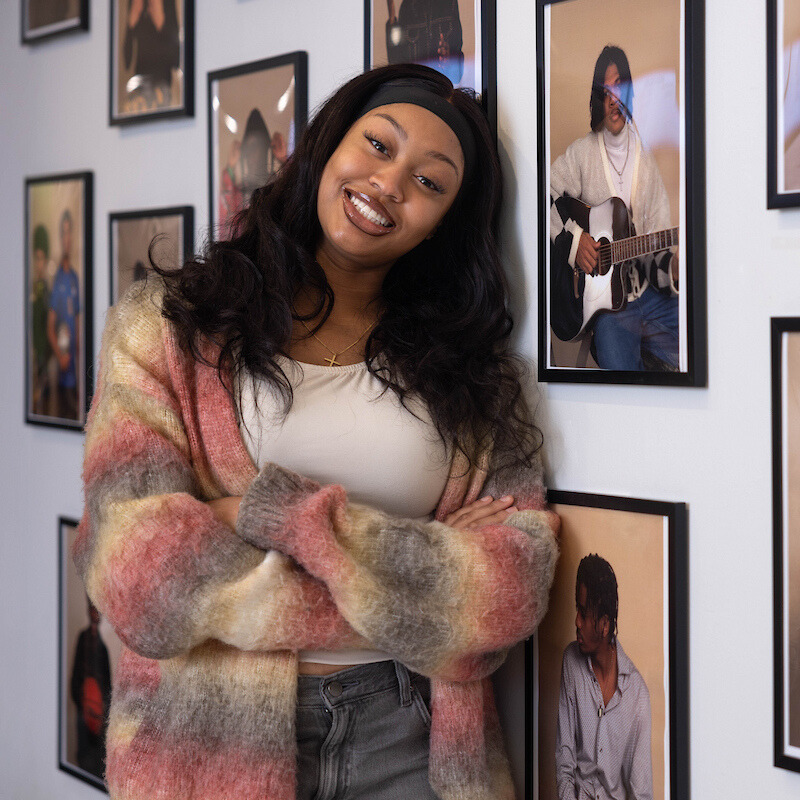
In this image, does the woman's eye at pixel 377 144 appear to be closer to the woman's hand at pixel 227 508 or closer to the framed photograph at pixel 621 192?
the framed photograph at pixel 621 192

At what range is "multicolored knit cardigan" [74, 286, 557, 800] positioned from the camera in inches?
51.6

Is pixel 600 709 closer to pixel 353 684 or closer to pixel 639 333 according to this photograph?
pixel 353 684

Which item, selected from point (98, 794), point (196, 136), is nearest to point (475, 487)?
point (196, 136)

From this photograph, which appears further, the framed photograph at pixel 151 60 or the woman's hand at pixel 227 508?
the framed photograph at pixel 151 60

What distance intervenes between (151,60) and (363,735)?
61.7 inches

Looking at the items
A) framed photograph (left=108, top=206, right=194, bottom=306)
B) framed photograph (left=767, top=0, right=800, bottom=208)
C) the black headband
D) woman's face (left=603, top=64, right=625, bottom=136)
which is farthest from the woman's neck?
framed photograph (left=767, top=0, right=800, bottom=208)

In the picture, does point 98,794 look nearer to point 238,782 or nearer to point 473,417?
point 238,782

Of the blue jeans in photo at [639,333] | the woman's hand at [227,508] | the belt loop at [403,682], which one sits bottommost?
the belt loop at [403,682]

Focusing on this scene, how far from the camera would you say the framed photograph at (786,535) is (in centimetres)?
127

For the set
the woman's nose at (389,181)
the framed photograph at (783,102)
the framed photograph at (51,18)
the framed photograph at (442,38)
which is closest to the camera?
the framed photograph at (783,102)

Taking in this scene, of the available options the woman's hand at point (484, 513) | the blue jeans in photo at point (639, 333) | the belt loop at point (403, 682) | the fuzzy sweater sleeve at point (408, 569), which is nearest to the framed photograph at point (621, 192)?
the blue jeans in photo at point (639, 333)

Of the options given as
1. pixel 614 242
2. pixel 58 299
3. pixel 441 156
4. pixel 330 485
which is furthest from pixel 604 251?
pixel 58 299

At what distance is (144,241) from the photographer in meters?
2.20

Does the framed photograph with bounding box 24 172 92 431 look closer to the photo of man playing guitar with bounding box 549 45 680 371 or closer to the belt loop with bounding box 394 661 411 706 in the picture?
the belt loop with bounding box 394 661 411 706
